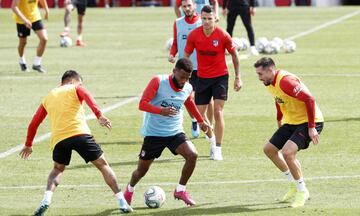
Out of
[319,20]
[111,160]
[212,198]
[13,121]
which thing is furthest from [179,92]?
[319,20]

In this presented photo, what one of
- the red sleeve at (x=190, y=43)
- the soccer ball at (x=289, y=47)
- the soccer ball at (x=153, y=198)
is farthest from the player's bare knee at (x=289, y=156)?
the soccer ball at (x=289, y=47)

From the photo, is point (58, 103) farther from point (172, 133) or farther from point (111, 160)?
point (111, 160)

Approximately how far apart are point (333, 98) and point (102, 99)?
15.4ft

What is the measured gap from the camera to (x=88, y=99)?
12.0 metres

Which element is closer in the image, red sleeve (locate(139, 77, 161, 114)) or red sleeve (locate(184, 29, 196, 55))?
red sleeve (locate(139, 77, 161, 114))

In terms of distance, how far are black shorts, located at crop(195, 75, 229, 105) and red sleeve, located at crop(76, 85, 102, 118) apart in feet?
15.2

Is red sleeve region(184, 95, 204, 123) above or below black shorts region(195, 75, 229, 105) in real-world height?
above

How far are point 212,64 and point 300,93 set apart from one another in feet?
13.9

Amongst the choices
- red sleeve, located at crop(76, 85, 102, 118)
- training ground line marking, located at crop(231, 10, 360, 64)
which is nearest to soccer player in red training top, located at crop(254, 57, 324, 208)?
red sleeve, located at crop(76, 85, 102, 118)

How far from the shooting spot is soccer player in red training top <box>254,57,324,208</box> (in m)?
12.7

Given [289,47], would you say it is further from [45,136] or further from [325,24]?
[45,136]

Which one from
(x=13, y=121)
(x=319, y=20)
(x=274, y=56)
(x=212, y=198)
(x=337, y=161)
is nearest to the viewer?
(x=212, y=198)

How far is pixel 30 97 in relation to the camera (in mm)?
23062

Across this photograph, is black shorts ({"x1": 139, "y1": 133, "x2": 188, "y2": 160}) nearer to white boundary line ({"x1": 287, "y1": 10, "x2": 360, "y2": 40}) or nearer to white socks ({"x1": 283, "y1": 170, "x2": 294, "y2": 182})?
white socks ({"x1": 283, "y1": 170, "x2": 294, "y2": 182})
